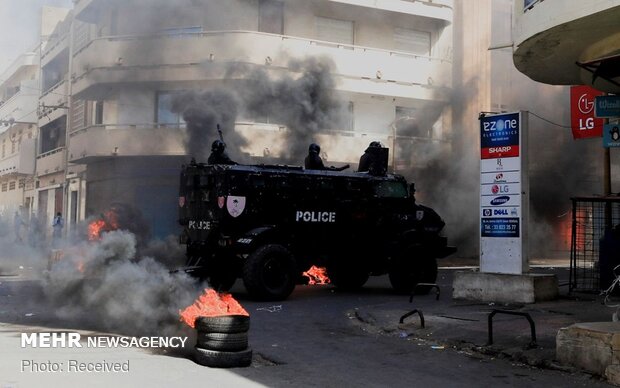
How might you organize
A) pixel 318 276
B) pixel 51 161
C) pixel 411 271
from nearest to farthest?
pixel 411 271 → pixel 318 276 → pixel 51 161

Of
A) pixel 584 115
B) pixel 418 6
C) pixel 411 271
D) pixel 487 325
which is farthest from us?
pixel 418 6

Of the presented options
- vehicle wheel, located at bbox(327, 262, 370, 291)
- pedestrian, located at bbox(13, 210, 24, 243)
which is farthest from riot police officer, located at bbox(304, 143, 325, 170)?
pedestrian, located at bbox(13, 210, 24, 243)

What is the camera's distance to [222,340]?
19.4ft

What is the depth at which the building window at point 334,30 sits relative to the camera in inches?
895

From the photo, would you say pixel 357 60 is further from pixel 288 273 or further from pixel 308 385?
pixel 308 385

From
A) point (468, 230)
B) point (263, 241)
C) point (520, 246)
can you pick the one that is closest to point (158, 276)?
point (263, 241)

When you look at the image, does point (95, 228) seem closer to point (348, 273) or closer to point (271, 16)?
point (348, 273)

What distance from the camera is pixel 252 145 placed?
19.0 meters

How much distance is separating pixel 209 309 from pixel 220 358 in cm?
58

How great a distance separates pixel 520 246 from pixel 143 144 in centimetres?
1287

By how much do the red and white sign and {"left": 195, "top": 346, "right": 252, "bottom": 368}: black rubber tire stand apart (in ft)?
38.5

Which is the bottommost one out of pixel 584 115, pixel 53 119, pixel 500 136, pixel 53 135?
pixel 500 136

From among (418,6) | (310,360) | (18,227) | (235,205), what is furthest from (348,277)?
(418,6)
